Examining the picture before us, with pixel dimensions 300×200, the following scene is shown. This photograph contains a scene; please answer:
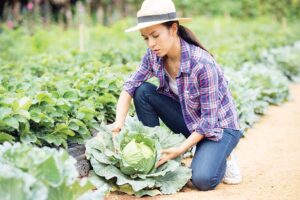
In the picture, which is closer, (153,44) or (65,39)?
(153,44)

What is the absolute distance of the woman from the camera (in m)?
3.54

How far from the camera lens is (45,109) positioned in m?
3.67

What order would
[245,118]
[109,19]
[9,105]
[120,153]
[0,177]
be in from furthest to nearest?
[109,19]
[245,118]
[120,153]
[9,105]
[0,177]

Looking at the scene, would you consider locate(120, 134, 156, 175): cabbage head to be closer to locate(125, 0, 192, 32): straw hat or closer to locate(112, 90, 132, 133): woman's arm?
locate(112, 90, 132, 133): woman's arm

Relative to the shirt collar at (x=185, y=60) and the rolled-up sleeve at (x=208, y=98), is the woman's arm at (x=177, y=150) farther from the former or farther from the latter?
the shirt collar at (x=185, y=60)

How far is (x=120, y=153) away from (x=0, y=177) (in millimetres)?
1281

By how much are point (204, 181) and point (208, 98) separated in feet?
2.00

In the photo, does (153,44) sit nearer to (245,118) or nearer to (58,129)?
(58,129)

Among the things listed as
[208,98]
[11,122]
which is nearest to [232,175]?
[208,98]

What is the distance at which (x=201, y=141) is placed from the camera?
386 centimetres

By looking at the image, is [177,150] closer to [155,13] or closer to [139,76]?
[139,76]

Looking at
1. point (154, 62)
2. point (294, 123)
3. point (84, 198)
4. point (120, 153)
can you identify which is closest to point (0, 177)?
point (84, 198)

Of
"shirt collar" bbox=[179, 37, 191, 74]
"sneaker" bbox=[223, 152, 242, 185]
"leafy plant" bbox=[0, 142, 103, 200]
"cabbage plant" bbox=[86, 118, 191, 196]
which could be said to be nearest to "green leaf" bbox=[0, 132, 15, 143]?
"leafy plant" bbox=[0, 142, 103, 200]

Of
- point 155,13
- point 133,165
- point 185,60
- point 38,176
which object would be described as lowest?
point 133,165
